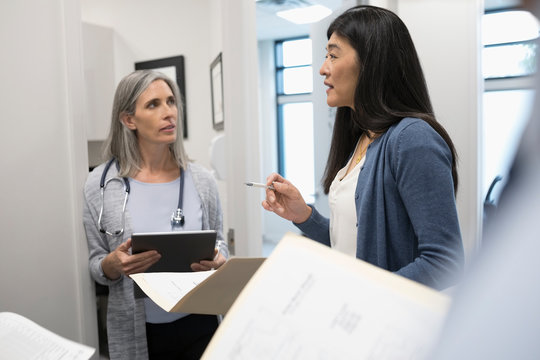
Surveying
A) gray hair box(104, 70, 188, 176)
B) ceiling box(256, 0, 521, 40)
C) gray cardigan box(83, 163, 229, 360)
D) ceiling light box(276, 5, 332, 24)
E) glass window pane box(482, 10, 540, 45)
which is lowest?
gray cardigan box(83, 163, 229, 360)

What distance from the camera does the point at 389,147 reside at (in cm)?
106

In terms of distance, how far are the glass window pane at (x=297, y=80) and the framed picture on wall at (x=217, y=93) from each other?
147 inches

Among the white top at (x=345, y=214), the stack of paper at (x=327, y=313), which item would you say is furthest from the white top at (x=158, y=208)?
the stack of paper at (x=327, y=313)

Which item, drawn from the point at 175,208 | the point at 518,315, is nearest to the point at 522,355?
the point at 518,315

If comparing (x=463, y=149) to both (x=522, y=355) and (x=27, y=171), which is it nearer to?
(x=27, y=171)

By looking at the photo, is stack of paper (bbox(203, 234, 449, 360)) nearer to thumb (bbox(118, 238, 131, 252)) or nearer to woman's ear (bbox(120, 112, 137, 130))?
thumb (bbox(118, 238, 131, 252))

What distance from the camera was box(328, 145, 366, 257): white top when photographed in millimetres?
1188

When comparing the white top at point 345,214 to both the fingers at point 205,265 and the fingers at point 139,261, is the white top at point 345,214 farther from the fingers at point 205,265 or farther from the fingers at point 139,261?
the fingers at point 139,261

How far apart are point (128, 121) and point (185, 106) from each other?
59.5 inches

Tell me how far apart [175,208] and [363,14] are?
954mm

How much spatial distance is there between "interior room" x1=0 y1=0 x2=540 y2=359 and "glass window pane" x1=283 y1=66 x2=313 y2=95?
2.82 metres

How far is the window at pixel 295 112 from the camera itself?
21.4 ft

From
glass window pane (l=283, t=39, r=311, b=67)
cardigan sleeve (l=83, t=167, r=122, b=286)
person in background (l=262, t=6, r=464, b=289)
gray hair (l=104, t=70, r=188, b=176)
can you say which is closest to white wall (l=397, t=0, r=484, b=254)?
person in background (l=262, t=6, r=464, b=289)

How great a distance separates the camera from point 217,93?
2.74 meters
